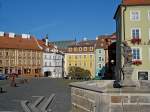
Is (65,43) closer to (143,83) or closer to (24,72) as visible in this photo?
(24,72)

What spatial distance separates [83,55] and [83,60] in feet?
6.63

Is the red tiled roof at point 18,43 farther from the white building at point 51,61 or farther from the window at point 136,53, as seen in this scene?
the window at point 136,53

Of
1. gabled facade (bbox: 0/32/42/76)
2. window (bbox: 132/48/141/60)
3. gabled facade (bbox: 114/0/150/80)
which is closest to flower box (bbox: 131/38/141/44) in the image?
gabled facade (bbox: 114/0/150/80)

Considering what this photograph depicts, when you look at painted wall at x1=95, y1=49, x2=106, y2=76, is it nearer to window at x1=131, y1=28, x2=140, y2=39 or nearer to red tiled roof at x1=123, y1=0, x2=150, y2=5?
red tiled roof at x1=123, y1=0, x2=150, y2=5

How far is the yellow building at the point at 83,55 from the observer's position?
116688mm

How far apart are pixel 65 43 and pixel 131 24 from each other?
102m

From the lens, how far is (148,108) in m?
12.7

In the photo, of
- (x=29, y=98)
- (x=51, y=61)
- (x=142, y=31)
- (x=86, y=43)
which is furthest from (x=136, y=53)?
(x=86, y=43)

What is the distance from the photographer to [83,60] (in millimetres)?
120000

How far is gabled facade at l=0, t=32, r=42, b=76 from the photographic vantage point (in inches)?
3890

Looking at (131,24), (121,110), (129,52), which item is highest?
(131,24)

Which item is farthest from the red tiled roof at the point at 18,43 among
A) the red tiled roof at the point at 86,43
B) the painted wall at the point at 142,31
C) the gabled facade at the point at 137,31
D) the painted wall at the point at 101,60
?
the painted wall at the point at 142,31

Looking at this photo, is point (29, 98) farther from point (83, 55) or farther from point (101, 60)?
point (83, 55)

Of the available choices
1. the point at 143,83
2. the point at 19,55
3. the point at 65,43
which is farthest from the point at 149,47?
the point at 65,43
